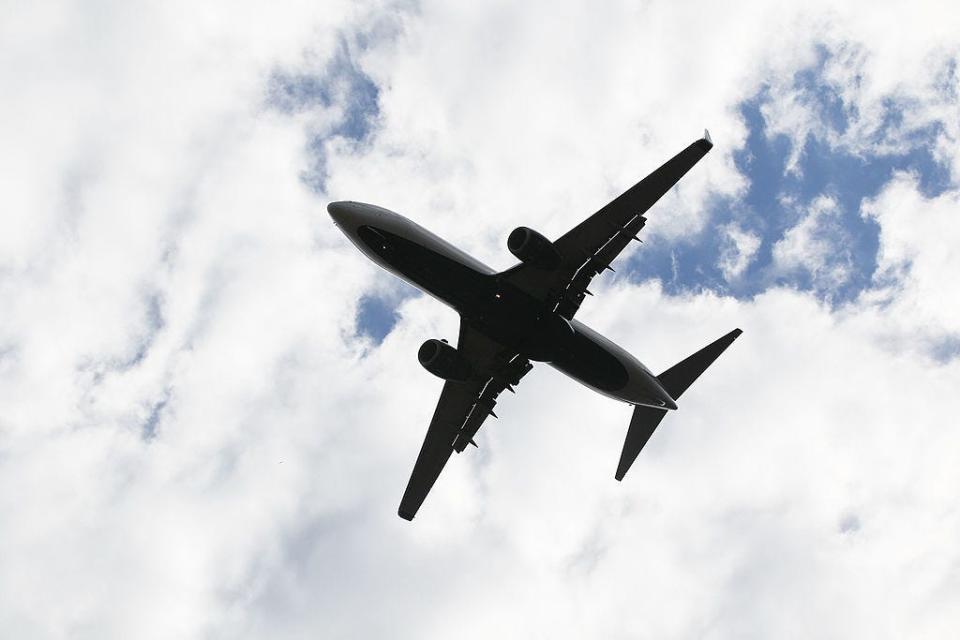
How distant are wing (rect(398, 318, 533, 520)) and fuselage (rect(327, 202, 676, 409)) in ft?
6.95

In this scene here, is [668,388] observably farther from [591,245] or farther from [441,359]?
[441,359]

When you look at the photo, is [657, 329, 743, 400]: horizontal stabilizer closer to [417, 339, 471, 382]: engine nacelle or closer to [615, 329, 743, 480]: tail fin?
[615, 329, 743, 480]: tail fin

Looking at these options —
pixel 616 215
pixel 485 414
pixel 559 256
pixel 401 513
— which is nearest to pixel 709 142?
pixel 616 215

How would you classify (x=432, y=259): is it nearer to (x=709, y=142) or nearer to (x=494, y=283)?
(x=494, y=283)

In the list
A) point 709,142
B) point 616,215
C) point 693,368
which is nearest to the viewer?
point 709,142

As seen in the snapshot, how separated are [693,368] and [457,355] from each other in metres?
13.0

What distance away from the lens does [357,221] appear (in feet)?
115

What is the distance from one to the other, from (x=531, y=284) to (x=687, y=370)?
11043mm

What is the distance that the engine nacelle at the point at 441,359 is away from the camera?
122 ft

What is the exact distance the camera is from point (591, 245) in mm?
35656

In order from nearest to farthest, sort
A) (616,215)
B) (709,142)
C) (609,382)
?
(709,142) < (616,215) < (609,382)

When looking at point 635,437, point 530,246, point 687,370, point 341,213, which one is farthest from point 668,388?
point 341,213

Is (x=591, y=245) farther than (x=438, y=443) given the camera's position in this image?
No

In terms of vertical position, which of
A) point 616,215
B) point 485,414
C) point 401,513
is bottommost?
point 401,513
